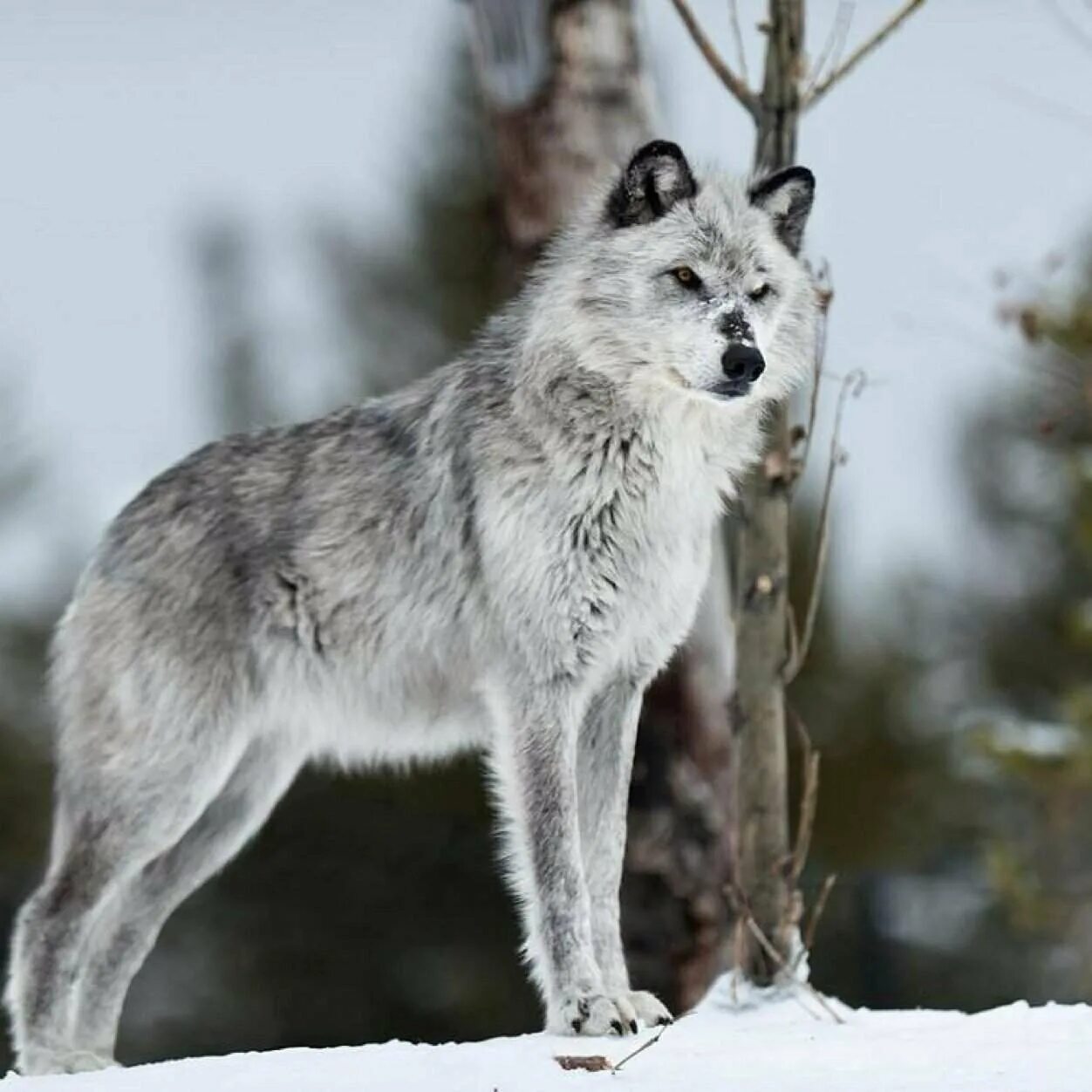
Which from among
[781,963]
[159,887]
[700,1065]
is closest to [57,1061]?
[159,887]

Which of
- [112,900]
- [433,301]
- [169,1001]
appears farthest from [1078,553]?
[112,900]

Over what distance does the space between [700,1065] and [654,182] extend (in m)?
2.47

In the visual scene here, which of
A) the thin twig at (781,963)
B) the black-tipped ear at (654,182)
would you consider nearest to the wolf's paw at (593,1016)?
the thin twig at (781,963)

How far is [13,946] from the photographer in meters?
5.68

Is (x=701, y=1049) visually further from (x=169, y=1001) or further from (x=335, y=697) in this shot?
(x=169, y=1001)

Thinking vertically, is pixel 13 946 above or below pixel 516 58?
below

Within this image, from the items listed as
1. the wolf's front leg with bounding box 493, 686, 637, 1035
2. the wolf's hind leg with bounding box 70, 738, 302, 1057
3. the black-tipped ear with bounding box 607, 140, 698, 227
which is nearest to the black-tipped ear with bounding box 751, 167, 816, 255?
the black-tipped ear with bounding box 607, 140, 698, 227

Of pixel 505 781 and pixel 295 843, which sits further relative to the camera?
pixel 295 843

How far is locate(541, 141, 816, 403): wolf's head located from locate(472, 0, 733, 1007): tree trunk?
9.36 ft

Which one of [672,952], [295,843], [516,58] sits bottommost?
[295,843]

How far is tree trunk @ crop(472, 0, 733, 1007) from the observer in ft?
27.8

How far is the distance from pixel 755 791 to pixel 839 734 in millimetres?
11239

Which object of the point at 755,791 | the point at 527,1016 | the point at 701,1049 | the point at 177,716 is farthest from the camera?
the point at 527,1016

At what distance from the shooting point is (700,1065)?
4.39 metres
